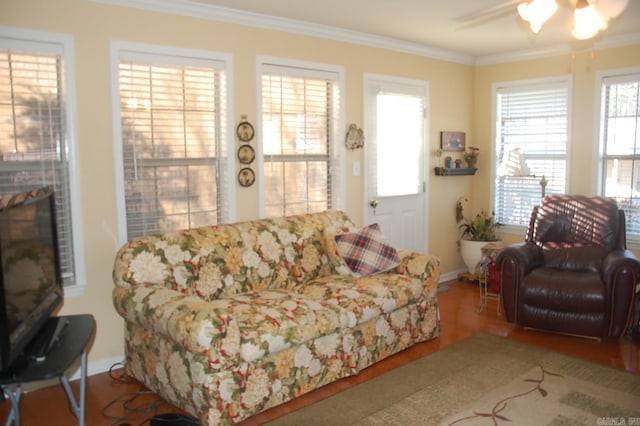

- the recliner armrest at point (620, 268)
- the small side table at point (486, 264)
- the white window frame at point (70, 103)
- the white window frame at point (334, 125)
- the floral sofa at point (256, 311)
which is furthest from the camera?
the small side table at point (486, 264)

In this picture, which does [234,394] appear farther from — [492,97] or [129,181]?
[492,97]

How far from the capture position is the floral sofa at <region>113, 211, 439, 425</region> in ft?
8.65

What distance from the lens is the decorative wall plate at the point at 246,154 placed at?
4016mm

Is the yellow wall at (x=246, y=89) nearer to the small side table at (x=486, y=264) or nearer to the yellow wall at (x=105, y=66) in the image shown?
the yellow wall at (x=105, y=66)

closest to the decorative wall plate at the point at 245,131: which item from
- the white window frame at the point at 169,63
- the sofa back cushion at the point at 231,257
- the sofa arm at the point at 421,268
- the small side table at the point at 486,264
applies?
the white window frame at the point at 169,63

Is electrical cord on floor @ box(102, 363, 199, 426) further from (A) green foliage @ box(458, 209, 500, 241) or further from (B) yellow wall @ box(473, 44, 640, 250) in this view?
(B) yellow wall @ box(473, 44, 640, 250)

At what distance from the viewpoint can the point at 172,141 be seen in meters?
3.74

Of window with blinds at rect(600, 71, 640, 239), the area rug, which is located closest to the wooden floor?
the area rug

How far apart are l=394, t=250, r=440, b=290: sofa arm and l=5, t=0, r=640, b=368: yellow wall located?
3.44 feet

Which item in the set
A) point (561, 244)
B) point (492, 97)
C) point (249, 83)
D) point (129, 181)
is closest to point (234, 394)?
point (129, 181)

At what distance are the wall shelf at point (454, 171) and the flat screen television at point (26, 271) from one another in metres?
3.95

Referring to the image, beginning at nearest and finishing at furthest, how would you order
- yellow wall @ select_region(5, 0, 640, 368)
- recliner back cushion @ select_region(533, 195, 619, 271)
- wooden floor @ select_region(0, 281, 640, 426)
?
1. wooden floor @ select_region(0, 281, 640, 426)
2. yellow wall @ select_region(5, 0, 640, 368)
3. recliner back cushion @ select_region(533, 195, 619, 271)

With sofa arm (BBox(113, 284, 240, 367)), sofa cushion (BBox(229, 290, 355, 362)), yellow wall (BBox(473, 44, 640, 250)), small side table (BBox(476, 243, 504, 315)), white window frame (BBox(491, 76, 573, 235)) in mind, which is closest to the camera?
sofa arm (BBox(113, 284, 240, 367))

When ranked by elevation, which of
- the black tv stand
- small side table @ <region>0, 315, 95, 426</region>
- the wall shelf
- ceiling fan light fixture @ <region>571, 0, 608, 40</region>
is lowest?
small side table @ <region>0, 315, 95, 426</region>
